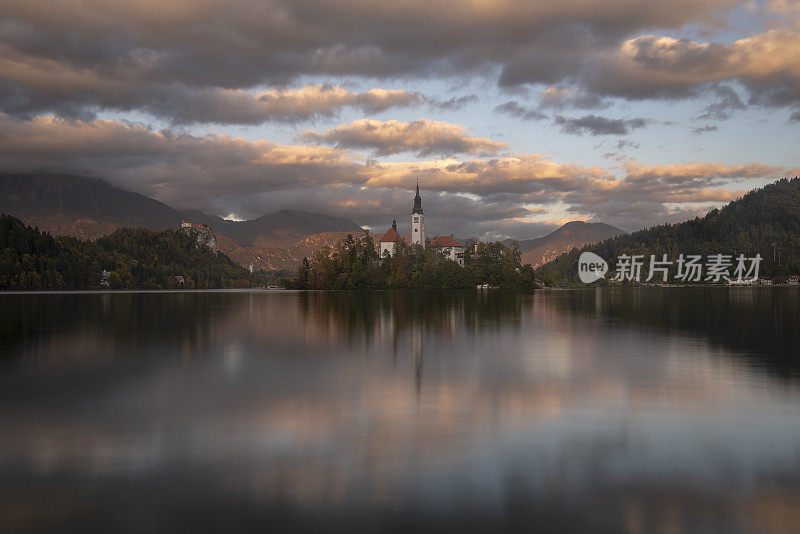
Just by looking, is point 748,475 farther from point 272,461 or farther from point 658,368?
point 658,368

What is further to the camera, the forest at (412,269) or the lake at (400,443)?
the forest at (412,269)

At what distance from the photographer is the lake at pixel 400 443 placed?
21.6ft

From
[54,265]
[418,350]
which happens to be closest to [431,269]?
[54,265]

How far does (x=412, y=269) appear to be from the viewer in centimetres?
16425

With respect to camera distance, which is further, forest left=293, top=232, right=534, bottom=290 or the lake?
forest left=293, top=232, right=534, bottom=290

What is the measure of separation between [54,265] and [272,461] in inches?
8069

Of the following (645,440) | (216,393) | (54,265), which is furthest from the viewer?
(54,265)

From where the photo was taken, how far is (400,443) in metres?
9.37

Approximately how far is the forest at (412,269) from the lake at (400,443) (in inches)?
5522

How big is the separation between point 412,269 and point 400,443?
15495cm

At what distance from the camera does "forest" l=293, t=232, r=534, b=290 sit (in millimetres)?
161000

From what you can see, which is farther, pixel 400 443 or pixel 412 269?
pixel 412 269

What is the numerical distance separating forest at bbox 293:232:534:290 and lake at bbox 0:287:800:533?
14025cm

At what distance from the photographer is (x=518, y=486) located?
291 inches
